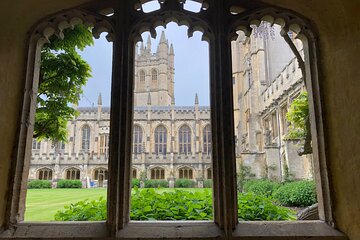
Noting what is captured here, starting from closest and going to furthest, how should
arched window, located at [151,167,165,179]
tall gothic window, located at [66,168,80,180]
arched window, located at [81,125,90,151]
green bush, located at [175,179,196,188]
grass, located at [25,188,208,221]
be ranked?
grass, located at [25,188,208,221] < green bush, located at [175,179,196,188] < tall gothic window, located at [66,168,80,180] < arched window, located at [151,167,165,179] < arched window, located at [81,125,90,151]

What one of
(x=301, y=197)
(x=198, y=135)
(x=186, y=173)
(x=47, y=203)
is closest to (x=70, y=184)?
(x=186, y=173)

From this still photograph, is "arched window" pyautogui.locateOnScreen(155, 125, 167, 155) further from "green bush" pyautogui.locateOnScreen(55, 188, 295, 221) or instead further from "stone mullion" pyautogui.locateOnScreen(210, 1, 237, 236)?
"stone mullion" pyautogui.locateOnScreen(210, 1, 237, 236)

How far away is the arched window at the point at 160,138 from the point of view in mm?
27359

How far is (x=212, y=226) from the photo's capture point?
1.63 m

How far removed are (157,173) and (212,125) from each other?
23165 mm

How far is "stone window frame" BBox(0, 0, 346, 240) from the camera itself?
1577mm

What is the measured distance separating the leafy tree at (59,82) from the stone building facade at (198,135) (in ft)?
29.0

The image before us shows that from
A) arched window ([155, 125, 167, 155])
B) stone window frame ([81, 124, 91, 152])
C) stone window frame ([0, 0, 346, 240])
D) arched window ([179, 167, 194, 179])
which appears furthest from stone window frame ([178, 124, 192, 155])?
stone window frame ([0, 0, 346, 240])

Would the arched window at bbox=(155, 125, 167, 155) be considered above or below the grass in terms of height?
above

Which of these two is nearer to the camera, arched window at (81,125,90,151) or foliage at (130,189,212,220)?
foliage at (130,189,212,220)

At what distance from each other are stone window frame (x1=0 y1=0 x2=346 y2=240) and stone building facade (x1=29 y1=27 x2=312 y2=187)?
9.47 meters

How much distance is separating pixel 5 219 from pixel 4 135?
1.45 feet

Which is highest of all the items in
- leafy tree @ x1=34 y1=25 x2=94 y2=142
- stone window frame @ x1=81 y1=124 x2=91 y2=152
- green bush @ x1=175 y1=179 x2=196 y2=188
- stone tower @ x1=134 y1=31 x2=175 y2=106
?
stone tower @ x1=134 y1=31 x2=175 y2=106

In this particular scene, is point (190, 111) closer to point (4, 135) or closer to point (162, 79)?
point (162, 79)
